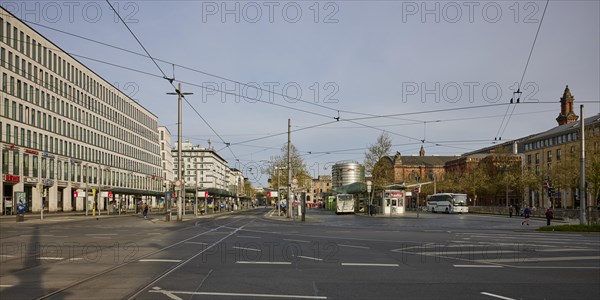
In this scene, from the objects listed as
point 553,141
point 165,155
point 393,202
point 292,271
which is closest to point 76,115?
point 393,202

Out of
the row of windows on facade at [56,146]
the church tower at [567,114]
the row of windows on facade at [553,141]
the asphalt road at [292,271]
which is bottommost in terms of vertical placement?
the asphalt road at [292,271]

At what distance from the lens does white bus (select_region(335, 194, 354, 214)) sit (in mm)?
69188

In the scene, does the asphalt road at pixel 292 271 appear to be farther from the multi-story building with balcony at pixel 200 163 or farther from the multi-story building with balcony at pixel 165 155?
the multi-story building with balcony at pixel 200 163

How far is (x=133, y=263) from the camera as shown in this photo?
14.8 meters

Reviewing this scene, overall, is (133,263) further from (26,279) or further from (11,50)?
(11,50)

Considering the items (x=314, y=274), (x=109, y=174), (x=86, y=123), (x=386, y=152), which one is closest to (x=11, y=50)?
(x=86, y=123)

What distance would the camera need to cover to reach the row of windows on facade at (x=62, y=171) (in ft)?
213

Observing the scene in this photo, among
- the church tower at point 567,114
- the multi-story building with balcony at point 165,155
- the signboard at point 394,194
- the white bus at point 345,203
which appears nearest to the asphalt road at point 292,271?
the signboard at point 394,194

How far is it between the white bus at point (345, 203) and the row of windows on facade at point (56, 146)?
40369 mm

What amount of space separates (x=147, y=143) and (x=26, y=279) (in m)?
120

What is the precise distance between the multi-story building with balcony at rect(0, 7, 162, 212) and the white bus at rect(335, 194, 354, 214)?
2921 cm

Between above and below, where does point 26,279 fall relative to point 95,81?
below

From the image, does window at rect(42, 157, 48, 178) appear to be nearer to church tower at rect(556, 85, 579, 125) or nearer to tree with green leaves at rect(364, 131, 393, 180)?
tree with green leaves at rect(364, 131, 393, 180)

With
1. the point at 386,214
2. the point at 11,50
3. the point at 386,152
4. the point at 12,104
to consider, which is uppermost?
the point at 11,50
